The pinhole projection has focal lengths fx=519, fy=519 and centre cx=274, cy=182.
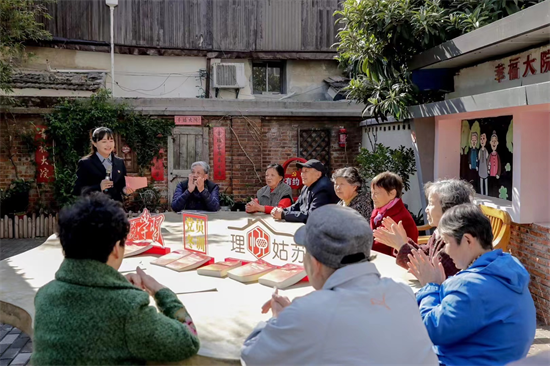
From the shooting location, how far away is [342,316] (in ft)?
4.49

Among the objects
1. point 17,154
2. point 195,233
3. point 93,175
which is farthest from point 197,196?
point 17,154

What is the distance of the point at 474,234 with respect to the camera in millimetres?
1979

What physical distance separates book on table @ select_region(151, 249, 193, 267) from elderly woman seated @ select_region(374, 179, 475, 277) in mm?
1139

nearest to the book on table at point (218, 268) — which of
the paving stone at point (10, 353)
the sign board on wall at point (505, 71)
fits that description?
the paving stone at point (10, 353)

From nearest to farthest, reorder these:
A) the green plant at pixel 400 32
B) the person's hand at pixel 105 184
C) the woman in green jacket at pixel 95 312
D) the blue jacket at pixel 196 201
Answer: the woman in green jacket at pixel 95 312 → the person's hand at pixel 105 184 → the blue jacket at pixel 196 201 → the green plant at pixel 400 32

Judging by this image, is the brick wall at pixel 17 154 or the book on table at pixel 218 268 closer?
the book on table at pixel 218 268

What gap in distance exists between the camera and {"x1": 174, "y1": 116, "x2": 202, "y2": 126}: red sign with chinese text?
955cm

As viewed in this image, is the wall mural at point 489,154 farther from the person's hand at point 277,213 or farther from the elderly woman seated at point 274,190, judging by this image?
the person's hand at point 277,213

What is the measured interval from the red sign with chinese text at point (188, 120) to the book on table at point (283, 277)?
7.28 metres

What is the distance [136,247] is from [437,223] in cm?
182

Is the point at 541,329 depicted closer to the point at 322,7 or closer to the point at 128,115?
the point at 128,115

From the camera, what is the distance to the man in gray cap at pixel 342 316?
53.5 inches

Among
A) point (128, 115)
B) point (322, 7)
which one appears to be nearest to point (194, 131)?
point (128, 115)

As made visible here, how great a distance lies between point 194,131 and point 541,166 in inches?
256
